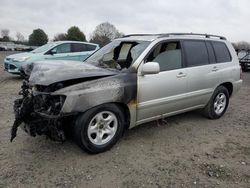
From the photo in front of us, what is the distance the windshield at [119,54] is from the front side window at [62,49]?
19.9ft

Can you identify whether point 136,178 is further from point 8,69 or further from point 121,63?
point 8,69

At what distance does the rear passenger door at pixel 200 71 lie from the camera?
490 cm

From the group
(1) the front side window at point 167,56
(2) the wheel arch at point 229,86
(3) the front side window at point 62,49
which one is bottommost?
(2) the wheel arch at point 229,86

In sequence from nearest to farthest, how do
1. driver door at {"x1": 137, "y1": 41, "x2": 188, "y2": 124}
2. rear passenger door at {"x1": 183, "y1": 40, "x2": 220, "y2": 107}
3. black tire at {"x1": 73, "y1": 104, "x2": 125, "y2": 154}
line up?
black tire at {"x1": 73, "y1": 104, "x2": 125, "y2": 154} < driver door at {"x1": 137, "y1": 41, "x2": 188, "y2": 124} < rear passenger door at {"x1": 183, "y1": 40, "x2": 220, "y2": 107}

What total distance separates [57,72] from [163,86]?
174cm

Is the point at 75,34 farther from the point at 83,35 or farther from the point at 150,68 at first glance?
the point at 150,68

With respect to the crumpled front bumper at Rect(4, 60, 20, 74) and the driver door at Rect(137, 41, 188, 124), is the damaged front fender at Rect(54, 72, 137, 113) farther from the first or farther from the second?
the crumpled front bumper at Rect(4, 60, 20, 74)

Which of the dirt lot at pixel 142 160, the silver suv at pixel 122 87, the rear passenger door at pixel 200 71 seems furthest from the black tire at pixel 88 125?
the rear passenger door at pixel 200 71

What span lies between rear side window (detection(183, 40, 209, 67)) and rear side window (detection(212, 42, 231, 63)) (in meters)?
0.36

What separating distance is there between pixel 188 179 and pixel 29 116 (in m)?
2.23

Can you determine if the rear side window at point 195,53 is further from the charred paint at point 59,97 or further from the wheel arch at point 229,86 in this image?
the charred paint at point 59,97

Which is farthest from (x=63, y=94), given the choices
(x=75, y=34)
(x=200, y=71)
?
(x=75, y=34)

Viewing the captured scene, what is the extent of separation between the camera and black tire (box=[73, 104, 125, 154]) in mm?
3561

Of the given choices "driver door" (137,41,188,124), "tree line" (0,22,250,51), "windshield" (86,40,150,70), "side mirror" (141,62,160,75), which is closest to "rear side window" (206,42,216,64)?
"driver door" (137,41,188,124)
